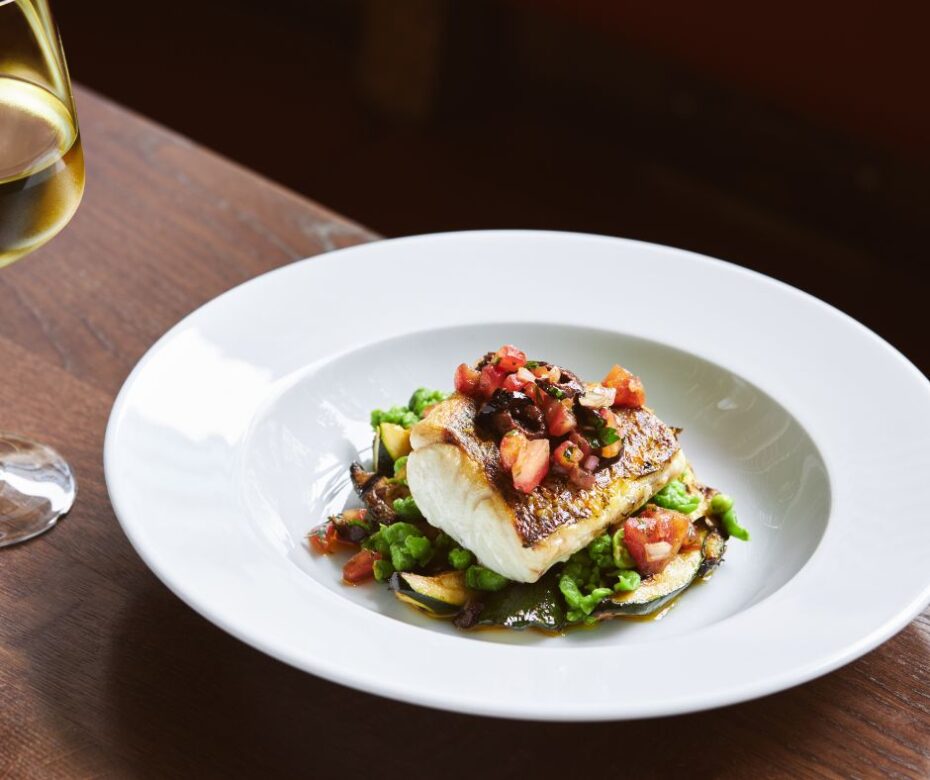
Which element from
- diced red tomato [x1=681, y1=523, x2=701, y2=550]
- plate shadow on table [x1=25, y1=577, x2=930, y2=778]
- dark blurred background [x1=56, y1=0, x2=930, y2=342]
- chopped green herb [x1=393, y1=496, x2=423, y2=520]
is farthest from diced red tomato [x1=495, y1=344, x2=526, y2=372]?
dark blurred background [x1=56, y1=0, x2=930, y2=342]

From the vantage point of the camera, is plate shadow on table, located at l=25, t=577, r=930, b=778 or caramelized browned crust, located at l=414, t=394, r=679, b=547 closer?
plate shadow on table, located at l=25, t=577, r=930, b=778

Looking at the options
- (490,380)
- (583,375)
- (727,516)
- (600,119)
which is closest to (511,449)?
(490,380)

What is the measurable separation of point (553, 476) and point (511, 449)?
3.1 inches

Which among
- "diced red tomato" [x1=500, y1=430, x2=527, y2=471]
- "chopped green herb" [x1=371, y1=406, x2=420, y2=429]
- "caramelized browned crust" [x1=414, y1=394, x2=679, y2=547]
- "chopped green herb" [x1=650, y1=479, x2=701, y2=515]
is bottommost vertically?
"chopped green herb" [x1=650, y1=479, x2=701, y2=515]

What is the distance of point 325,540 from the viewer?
1.76 metres

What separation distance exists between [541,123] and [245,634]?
4.80m

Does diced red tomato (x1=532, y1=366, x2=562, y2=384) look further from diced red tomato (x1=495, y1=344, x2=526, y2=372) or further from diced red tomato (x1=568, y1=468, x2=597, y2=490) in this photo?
diced red tomato (x1=568, y1=468, x2=597, y2=490)

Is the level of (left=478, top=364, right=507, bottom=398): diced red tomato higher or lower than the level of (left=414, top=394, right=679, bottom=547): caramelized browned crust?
higher

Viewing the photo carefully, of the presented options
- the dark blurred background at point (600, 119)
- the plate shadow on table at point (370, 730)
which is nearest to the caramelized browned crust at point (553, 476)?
the plate shadow on table at point (370, 730)

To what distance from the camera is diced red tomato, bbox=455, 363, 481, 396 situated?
1.77m

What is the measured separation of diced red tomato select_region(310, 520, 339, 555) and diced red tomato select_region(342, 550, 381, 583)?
0.05m

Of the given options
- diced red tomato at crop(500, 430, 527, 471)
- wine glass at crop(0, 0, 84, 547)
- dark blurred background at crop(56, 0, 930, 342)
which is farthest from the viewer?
dark blurred background at crop(56, 0, 930, 342)

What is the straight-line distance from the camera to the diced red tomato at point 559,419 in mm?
1681

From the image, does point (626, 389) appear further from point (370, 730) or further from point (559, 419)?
point (370, 730)
